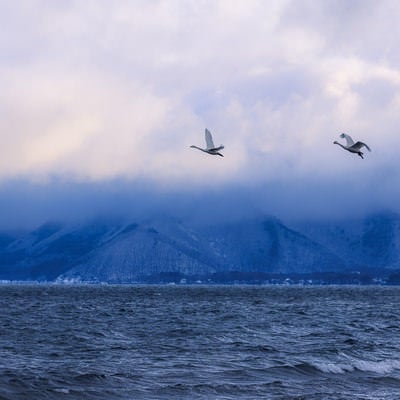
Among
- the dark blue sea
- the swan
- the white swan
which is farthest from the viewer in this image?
the white swan

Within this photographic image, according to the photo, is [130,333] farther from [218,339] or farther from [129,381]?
[129,381]

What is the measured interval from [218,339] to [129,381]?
939 inches

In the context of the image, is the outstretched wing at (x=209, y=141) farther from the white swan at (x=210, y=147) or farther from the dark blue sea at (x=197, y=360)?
the dark blue sea at (x=197, y=360)

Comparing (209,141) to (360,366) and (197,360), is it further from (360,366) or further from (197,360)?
(360,366)

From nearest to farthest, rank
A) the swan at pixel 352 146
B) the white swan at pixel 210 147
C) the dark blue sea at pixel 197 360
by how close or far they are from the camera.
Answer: the dark blue sea at pixel 197 360 → the swan at pixel 352 146 → the white swan at pixel 210 147

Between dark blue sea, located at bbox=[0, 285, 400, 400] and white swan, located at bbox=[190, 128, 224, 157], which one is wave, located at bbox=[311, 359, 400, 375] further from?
white swan, located at bbox=[190, 128, 224, 157]

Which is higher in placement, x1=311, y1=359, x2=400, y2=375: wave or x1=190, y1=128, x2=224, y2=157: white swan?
x1=190, y1=128, x2=224, y2=157: white swan

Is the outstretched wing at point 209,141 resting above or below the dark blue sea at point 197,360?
above

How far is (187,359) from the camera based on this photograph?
50000 millimetres

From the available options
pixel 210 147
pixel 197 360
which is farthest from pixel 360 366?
pixel 210 147

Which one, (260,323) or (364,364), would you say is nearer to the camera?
(364,364)

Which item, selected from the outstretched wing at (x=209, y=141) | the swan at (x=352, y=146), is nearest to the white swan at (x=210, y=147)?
the outstretched wing at (x=209, y=141)

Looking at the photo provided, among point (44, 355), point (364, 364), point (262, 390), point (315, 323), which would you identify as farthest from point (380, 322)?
point (262, 390)

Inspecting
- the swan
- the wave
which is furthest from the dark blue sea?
the swan
